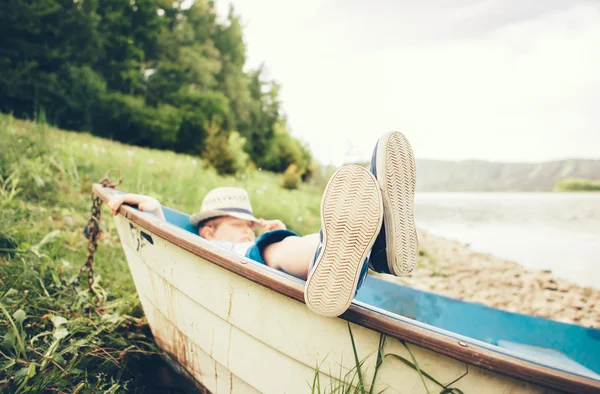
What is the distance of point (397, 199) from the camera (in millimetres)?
1091

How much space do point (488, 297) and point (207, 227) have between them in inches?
221

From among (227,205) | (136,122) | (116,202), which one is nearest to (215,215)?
(227,205)

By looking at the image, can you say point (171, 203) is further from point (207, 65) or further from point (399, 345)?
point (207, 65)

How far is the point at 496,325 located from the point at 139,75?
18.3 m

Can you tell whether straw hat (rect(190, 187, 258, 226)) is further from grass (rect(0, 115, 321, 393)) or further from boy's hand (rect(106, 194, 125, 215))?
grass (rect(0, 115, 321, 393))

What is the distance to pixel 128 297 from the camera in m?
2.56

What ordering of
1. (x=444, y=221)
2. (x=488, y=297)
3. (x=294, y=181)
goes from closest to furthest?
1. (x=488, y=297)
2. (x=294, y=181)
3. (x=444, y=221)

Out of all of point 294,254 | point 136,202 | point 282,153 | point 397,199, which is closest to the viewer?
point 397,199

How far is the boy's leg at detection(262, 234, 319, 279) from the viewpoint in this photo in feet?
4.46

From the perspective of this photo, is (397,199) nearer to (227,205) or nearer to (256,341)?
(256,341)

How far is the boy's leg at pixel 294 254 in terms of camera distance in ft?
4.46

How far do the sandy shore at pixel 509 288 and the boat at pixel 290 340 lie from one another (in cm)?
388

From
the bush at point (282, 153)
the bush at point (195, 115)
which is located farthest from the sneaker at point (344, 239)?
the bush at point (282, 153)

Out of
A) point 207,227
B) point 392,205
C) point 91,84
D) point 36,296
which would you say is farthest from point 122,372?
point 91,84
